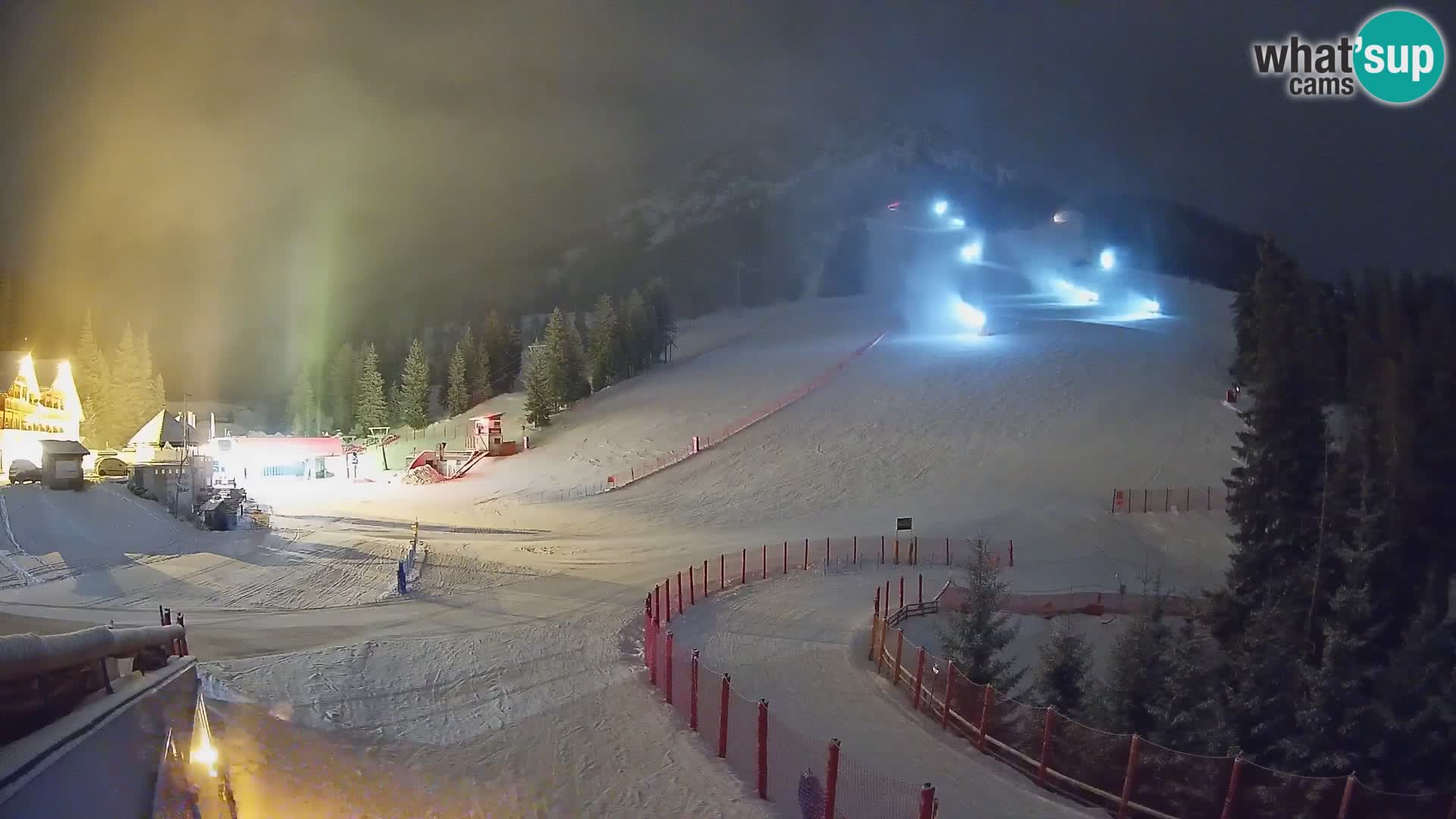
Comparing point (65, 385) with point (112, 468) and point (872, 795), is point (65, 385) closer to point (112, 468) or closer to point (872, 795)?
point (112, 468)

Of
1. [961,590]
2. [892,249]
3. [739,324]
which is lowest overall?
[961,590]

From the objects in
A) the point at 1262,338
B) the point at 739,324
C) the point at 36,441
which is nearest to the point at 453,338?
the point at 739,324

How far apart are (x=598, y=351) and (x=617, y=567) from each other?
53.6 m

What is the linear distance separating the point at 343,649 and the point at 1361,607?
2000 cm

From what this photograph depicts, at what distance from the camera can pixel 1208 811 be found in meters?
10.5

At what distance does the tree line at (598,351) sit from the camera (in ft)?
224

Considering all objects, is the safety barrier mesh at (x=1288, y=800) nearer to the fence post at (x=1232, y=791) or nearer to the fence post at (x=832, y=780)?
the fence post at (x=1232, y=791)

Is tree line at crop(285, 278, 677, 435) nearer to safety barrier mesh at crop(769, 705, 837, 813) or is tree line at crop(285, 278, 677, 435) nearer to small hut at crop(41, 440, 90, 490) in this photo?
small hut at crop(41, 440, 90, 490)

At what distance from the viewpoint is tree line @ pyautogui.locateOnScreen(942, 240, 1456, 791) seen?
15961mm

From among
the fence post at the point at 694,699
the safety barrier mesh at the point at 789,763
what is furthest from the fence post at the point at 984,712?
the fence post at the point at 694,699

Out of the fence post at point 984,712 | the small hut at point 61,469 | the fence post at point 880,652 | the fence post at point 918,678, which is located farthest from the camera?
the small hut at point 61,469

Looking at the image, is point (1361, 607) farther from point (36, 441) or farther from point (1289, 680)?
point (36, 441)

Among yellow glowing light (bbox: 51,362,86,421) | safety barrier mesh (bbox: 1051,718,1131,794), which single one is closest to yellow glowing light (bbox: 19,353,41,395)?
yellow glowing light (bbox: 51,362,86,421)

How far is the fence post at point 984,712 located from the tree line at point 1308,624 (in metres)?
3.53
